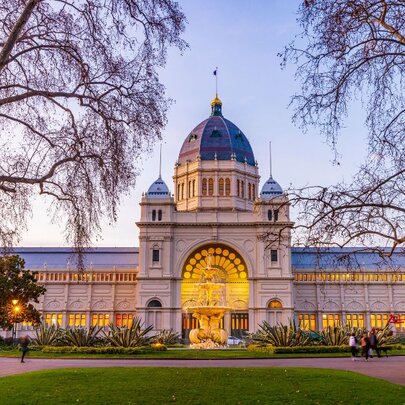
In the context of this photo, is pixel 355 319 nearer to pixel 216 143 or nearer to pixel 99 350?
pixel 216 143

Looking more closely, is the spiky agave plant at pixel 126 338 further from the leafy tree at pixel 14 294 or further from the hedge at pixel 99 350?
the leafy tree at pixel 14 294

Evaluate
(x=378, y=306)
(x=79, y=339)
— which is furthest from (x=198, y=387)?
(x=378, y=306)

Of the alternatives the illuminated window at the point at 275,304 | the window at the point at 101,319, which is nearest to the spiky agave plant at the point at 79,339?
the illuminated window at the point at 275,304

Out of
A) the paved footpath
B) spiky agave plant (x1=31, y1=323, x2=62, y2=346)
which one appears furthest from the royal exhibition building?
the paved footpath

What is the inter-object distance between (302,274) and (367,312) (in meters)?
11.1

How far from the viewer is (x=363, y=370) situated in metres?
24.0

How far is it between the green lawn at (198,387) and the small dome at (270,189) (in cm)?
6040

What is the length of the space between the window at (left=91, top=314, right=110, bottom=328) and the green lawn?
61.0m

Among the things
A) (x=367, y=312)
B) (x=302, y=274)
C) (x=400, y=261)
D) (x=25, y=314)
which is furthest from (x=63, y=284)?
(x=400, y=261)

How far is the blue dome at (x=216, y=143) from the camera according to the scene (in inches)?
3435

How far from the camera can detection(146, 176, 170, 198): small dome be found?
263 ft

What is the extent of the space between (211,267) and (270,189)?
62.0 feet

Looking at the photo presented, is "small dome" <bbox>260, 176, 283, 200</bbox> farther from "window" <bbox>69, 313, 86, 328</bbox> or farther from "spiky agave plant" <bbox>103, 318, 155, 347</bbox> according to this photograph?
"spiky agave plant" <bbox>103, 318, 155, 347</bbox>

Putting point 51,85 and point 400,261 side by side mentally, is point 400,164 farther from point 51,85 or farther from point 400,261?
point 400,261
